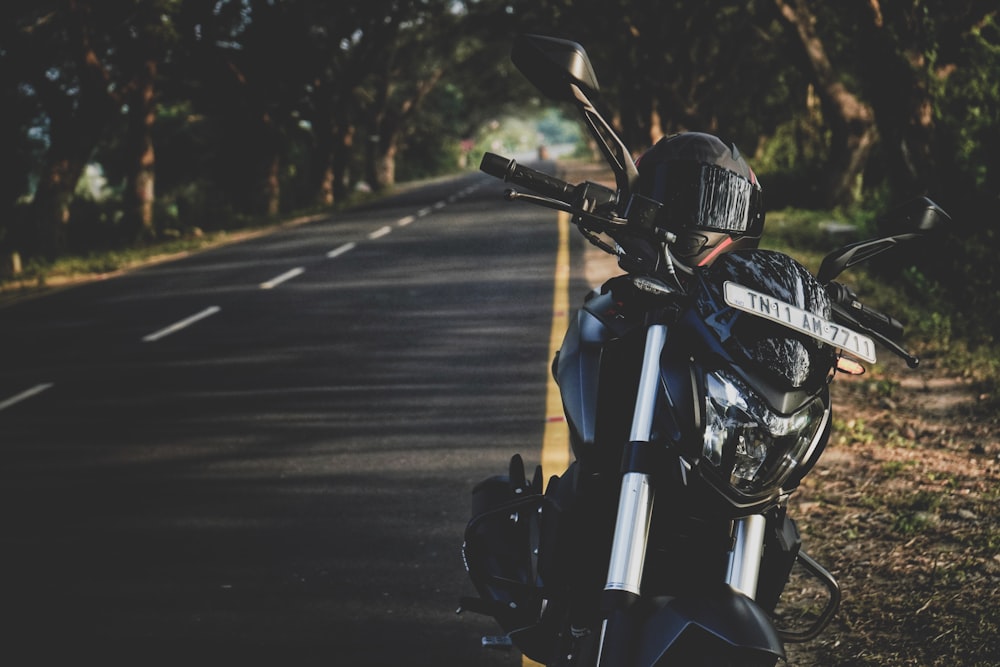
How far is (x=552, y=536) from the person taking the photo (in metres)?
2.68

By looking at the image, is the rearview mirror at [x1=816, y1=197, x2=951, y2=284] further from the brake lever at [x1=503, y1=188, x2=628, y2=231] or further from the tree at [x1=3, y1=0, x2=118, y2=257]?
the tree at [x1=3, y1=0, x2=118, y2=257]

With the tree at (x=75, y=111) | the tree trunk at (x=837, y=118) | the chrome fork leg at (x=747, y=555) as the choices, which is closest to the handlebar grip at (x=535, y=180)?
the chrome fork leg at (x=747, y=555)

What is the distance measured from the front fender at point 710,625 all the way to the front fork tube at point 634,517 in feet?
0.19

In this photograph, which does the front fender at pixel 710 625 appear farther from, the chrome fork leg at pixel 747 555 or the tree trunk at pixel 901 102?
the tree trunk at pixel 901 102

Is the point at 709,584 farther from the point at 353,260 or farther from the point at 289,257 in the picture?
the point at 289,257

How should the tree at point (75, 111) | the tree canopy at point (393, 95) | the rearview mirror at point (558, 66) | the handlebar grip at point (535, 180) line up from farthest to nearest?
the tree at point (75, 111) < the tree canopy at point (393, 95) < the handlebar grip at point (535, 180) < the rearview mirror at point (558, 66)

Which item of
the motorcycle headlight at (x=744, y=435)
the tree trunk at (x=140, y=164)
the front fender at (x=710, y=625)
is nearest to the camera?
the front fender at (x=710, y=625)

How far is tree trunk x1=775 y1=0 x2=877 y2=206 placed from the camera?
19.0 metres

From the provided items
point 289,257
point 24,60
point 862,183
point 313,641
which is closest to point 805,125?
point 862,183

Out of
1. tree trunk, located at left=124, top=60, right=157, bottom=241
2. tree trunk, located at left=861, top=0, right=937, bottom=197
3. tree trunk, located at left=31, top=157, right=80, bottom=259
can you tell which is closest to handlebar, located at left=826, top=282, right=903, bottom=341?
tree trunk, located at left=861, top=0, right=937, bottom=197

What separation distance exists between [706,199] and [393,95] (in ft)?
199

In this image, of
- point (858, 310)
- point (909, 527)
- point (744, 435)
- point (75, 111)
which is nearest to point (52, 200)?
point (75, 111)

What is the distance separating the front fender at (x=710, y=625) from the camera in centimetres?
204

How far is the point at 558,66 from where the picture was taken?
91.0 inches
